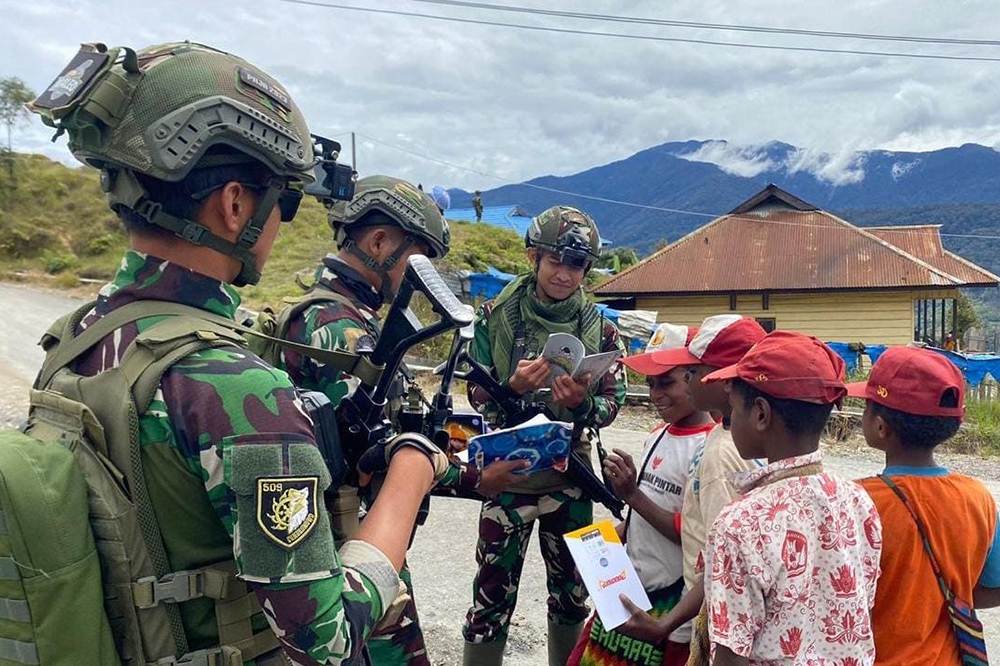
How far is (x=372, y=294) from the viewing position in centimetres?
269

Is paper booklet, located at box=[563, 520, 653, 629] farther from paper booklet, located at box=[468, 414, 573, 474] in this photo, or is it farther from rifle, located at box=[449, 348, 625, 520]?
rifle, located at box=[449, 348, 625, 520]

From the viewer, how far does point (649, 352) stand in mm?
2809

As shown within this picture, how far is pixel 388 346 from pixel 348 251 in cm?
98

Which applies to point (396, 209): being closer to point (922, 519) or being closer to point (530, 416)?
point (530, 416)

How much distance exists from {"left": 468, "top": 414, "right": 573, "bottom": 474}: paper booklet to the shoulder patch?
4.29 feet

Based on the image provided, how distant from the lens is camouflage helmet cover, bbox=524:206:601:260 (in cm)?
354

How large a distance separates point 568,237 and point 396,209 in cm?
113

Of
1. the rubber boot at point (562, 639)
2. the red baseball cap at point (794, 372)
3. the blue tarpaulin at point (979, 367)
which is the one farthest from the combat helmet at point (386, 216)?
the blue tarpaulin at point (979, 367)

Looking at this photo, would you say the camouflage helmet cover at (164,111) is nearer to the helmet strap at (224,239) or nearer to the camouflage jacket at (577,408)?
the helmet strap at (224,239)

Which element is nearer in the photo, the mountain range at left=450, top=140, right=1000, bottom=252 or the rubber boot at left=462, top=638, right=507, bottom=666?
the rubber boot at left=462, top=638, right=507, bottom=666

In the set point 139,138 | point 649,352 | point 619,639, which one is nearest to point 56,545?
point 139,138

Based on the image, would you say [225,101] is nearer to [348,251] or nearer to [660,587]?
[348,251]

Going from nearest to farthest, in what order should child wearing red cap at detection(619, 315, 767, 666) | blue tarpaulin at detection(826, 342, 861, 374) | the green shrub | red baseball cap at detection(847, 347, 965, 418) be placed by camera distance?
red baseball cap at detection(847, 347, 965, 418)
child wearing red cap at detection(619, 315, 767, 666)
blue tarpaulin at detection(826, 342, 861, 374)
the green shrub

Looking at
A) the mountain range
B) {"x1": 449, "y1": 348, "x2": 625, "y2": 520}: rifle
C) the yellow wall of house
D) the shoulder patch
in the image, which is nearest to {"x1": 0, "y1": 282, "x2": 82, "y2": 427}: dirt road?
{"x1": 449, "y1": 348, "x2": 625, "y2": 520}: rifle
